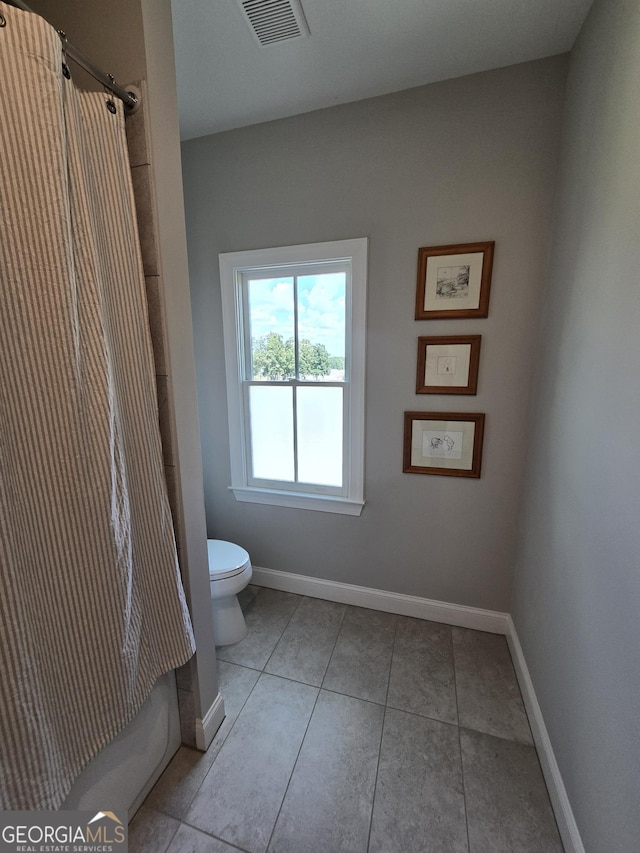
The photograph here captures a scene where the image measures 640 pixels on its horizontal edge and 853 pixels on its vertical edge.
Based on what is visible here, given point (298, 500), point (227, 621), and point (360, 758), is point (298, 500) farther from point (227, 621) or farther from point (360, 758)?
point (360, 758)

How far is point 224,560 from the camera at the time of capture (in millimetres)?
1645

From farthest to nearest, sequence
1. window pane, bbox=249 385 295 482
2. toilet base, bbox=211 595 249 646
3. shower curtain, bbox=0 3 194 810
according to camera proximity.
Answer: window pane, bbox=249 385 295 482 → toilet base, bbox=211 595 249 646 → shower curtain, bbox=0 3 194 810

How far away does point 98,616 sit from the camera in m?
0.83

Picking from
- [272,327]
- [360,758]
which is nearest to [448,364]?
[272,327]

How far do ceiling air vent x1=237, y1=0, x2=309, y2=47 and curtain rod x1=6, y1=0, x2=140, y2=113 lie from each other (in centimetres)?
60

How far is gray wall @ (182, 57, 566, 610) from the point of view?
1.38 meters

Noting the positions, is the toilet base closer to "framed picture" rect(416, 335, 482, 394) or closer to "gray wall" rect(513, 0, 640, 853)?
"gray wall" rect(513, 0, 640, 853)

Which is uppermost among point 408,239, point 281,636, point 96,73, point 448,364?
point 96,73

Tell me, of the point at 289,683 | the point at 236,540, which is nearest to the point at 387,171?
the point at 236,540

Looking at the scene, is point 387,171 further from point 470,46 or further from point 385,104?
point 470,46

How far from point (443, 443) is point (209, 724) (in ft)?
4.87

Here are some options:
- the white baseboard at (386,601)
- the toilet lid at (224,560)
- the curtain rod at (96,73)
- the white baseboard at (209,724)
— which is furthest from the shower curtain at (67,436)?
the white baseboard at (386,601)

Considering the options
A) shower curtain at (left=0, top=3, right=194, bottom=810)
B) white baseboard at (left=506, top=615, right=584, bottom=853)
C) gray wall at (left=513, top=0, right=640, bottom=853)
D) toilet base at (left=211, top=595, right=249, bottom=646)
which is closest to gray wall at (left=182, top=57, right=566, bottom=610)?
gray wall at (left=513, top=0, right=640, bottom=853)

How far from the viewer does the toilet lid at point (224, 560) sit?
61.2 inches
